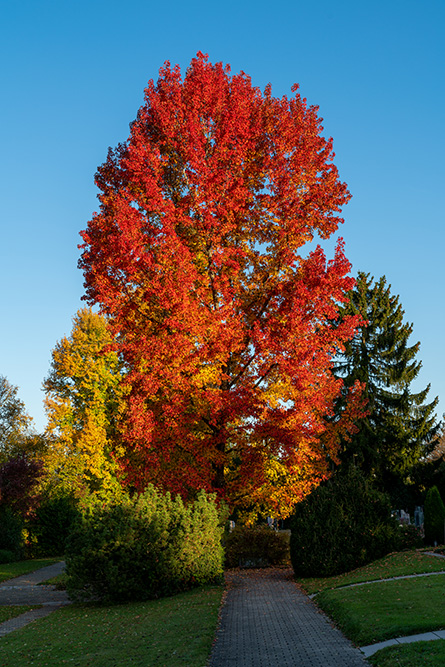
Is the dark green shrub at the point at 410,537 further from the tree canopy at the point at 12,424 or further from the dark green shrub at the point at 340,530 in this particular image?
the tree canopy at the point at 12,424

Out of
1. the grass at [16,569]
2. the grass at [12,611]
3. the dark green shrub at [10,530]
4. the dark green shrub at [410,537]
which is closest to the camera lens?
the grass at [12,611]

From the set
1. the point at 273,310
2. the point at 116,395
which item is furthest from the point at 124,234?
the point at 116,395

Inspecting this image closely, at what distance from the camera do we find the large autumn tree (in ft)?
47.8

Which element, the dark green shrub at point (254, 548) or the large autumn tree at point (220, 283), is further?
the dark green shrub at point (254, 548)

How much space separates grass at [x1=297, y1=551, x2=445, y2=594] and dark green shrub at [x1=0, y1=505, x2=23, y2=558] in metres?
18.2

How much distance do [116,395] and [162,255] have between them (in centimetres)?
2014

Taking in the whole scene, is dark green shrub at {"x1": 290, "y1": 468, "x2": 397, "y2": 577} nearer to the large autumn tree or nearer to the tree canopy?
the large autumn tree

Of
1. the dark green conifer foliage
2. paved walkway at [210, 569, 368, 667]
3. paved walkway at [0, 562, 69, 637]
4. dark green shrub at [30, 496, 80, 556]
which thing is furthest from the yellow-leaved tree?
paved walkway at [210, 569, 368, 667]

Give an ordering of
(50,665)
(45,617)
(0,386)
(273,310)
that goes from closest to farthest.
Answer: (50,665) → (45,617) → (273,310) → (0,386)

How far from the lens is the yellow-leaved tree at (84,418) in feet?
103

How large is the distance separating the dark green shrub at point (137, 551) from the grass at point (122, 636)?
30.2 inches

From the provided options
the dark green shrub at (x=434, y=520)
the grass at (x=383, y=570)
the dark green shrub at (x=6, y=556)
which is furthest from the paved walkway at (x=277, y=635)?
the dark green shrub at (x=6, y=556)

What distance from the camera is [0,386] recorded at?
1548 inches

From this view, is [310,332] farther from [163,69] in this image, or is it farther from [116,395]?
[116,395]
